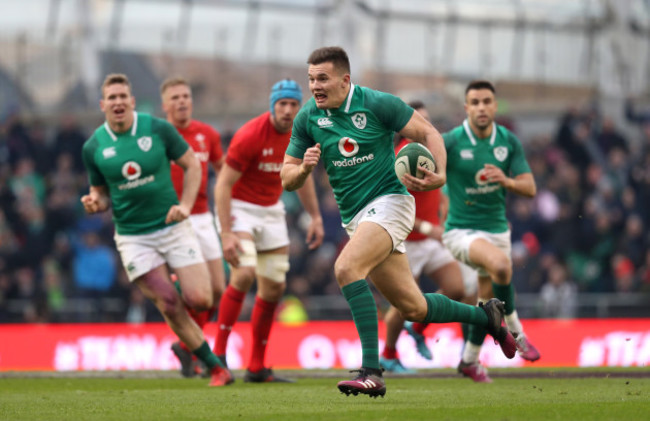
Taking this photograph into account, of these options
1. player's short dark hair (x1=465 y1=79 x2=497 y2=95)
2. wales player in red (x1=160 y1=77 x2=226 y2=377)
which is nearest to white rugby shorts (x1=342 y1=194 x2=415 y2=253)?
player's short dark hair (x1=465 y1=79 x2=497 y2=95)

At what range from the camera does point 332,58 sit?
27.3 feet

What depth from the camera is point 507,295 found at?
11.0m

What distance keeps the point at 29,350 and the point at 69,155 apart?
557 cm

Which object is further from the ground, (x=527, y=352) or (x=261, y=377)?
(x=527, y=352)

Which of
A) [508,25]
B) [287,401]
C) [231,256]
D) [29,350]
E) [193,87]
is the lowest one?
[29,350]

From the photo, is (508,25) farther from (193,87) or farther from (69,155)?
(69,155)

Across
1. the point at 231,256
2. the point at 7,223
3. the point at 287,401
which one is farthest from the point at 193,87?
the point at 287,401

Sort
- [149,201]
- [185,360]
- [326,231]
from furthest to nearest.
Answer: [326,231]
[185,360]
[149,201]

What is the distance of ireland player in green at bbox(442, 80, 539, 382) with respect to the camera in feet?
36.8

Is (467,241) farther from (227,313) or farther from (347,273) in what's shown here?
(347,273)

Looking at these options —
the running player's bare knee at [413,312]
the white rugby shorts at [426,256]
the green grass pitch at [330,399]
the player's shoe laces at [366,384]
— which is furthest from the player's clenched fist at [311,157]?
the white rugby shorts at [426,256]

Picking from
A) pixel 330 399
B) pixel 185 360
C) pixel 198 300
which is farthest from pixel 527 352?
pixel 185 360

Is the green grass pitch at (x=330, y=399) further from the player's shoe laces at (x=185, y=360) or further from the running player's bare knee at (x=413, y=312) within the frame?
the running player's bare knee at (x=413, y=312)

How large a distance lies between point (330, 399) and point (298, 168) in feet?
6.04
